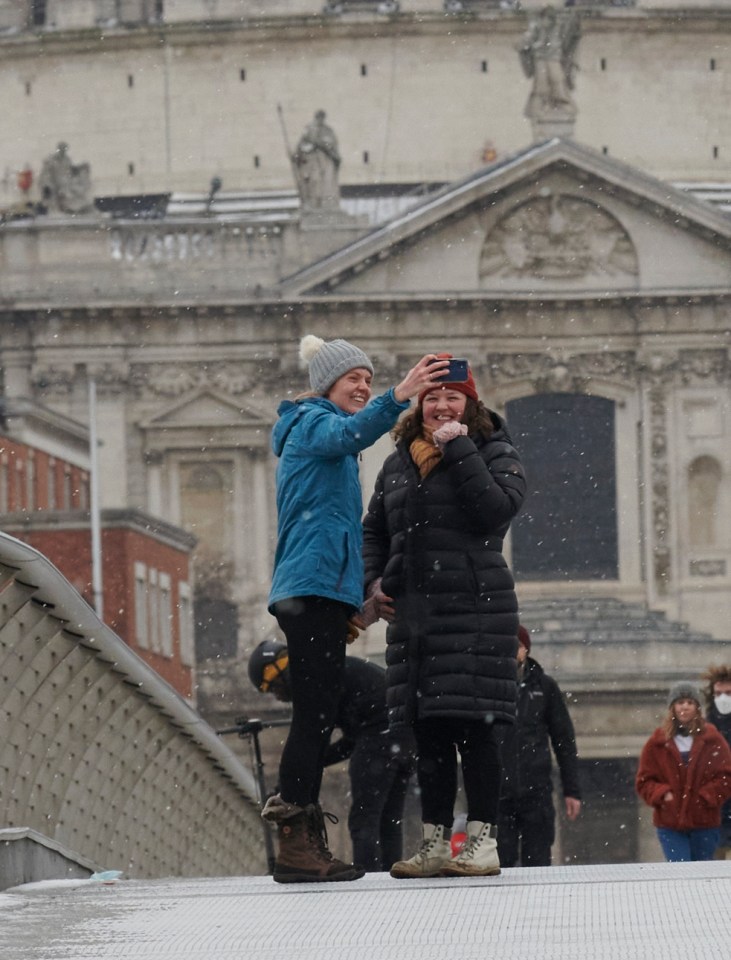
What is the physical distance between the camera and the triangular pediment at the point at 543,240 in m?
37.8

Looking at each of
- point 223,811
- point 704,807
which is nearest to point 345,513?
point 704,807

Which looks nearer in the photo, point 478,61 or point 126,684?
point 126,684

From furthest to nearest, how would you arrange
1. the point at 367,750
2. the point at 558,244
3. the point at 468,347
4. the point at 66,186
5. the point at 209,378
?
1. the point at 558,244
2. the point at 66,186
3. the point at 468,347
4. the point at 209,378
5. the point at 367,750

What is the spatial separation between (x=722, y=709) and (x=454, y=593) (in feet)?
14.1

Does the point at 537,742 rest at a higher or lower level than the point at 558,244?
lower

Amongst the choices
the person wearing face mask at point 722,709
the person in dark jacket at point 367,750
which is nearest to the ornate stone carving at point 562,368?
the person wearing face mask at point 722,709

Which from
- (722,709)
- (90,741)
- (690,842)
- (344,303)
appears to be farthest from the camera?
(344,303)

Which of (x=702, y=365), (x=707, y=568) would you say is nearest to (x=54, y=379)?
(x=702, y=365)

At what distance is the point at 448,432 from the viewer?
750 cm

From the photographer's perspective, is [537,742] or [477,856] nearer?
[477,856]

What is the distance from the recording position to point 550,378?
38.5 metres

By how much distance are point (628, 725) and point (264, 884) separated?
27867mm

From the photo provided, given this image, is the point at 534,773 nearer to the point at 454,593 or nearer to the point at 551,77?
the point at 454,593

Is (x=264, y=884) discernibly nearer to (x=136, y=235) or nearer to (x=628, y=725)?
(x=628, y=725)
